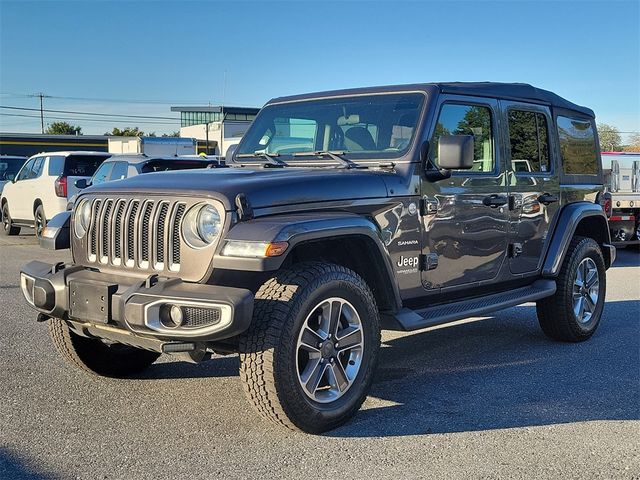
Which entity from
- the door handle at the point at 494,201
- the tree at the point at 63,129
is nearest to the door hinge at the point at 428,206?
the door handle at the point at 494,201

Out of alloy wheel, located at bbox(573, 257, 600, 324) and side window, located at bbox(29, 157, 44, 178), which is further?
side window, located at bbox(29, 157, 44, 178)

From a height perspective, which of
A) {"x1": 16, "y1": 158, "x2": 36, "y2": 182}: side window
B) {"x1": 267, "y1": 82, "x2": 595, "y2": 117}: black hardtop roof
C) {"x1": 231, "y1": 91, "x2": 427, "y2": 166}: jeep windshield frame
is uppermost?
{"x1": 267, "y1": 82, "x2": 595, "y2": 117}: black hardtop roof

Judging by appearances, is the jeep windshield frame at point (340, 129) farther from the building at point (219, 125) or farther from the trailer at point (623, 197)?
the trailer at point (623, 197)

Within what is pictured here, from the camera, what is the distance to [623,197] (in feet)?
45.4

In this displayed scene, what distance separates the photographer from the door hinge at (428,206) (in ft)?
16.0

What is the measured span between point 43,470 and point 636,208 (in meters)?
13.1

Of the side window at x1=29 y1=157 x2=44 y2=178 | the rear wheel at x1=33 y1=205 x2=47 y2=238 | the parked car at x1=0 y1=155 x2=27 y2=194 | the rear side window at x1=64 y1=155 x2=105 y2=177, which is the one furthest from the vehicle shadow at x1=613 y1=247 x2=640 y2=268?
the parked car at x1=0 y1=155 x2=27 y2=194

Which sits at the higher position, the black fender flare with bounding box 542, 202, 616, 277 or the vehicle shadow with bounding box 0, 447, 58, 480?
the black fender flare with bounding box 542, 202, 616, 277

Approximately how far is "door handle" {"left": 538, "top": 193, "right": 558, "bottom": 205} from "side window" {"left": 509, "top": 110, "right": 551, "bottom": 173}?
22 cm

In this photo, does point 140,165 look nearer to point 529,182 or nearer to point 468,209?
point 529,182

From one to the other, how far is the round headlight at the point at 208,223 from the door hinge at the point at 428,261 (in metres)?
1.55

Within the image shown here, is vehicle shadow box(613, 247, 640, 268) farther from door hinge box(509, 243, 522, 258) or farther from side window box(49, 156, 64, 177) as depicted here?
side window box(49, 156, 64, 177)

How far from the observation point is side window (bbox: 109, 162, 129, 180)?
12656 millimetres

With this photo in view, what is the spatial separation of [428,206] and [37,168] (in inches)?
482
